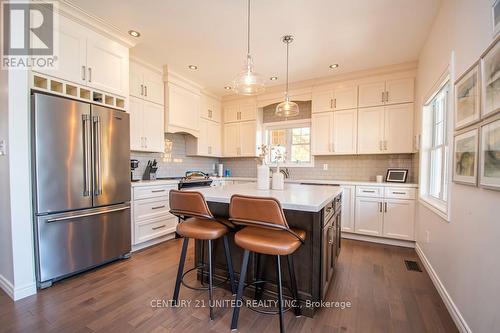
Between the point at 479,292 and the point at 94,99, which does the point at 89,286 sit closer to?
the point at 94,99

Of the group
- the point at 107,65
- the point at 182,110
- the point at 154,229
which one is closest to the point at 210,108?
the point at 182,110

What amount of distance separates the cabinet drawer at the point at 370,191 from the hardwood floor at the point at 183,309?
1147mm

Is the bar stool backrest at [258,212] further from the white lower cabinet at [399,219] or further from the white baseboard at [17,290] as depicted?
the white lower cabinet at [399,219]

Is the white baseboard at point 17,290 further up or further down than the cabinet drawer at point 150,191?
further down

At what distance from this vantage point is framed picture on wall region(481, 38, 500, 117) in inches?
47.6

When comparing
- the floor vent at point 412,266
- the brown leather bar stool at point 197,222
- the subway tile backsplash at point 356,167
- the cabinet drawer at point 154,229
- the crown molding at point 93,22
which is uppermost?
the crown molding at point 93,22

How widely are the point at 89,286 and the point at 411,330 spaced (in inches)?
109

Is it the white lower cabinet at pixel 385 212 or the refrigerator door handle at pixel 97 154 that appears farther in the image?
the white lower cabinet at pixel 385 212

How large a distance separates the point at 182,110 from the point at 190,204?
110 inches

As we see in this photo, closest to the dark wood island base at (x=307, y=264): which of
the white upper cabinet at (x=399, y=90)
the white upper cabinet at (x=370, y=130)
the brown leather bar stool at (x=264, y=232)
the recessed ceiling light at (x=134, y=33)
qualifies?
the brown leather bar stool at (x=264, y=232)

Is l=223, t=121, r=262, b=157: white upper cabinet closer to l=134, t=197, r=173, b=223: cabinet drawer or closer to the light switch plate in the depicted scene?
l=134, t=197, r=173, b=223: cabinet drawer

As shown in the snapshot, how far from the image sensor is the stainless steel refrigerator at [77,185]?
206 cm

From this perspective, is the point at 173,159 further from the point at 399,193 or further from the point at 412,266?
the point at 412,266

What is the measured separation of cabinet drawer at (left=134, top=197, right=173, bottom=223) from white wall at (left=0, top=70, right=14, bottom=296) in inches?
46.4
